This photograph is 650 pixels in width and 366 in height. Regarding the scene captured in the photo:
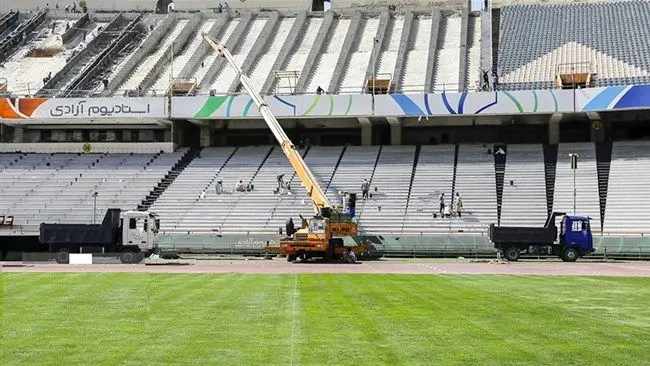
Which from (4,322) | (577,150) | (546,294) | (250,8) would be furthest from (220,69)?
(4,322)

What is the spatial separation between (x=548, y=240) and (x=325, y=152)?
77.2ft

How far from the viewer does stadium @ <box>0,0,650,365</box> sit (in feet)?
102

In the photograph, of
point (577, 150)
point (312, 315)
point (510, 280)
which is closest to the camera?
point (312, 315)

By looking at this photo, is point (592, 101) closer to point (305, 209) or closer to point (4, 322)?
point (305, 209)

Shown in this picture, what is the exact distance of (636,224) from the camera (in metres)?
48.3

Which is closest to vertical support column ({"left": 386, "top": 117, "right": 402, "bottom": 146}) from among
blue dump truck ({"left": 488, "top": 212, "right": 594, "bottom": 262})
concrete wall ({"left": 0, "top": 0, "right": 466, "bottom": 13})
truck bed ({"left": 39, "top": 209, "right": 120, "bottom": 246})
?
concrete wall ({"left": 0, "top": 0, "right": 466, "bottom": 13})

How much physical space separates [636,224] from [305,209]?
2019 cm

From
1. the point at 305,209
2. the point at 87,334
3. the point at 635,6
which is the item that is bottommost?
the point at 87,334

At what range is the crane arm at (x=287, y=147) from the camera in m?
49.3

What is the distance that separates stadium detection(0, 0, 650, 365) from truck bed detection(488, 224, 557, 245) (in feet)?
0.39

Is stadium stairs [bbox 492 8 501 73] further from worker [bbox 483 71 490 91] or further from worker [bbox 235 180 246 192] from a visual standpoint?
worker [bbox 235 180 246 192]

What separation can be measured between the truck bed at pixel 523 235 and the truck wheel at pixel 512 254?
0.40 meters

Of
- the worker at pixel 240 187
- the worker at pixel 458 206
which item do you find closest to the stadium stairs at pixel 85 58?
the worker at pixel 240 187

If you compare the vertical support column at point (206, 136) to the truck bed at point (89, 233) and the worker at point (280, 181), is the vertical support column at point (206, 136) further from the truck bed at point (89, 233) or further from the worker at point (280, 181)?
the truck bed at point (89, 233)
